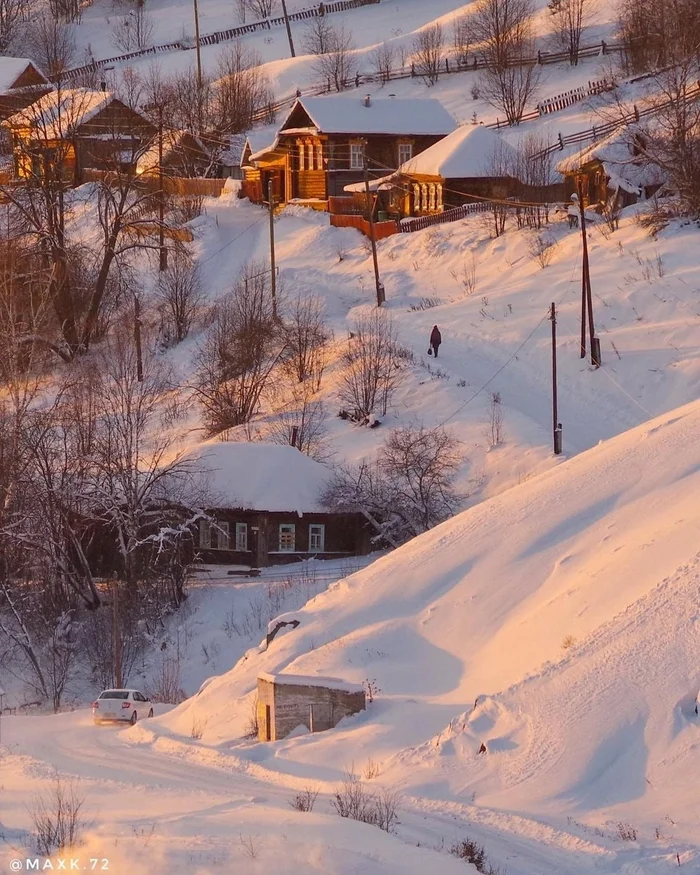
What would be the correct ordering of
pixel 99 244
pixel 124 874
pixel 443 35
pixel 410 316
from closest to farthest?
pixel 124 874 < pixel 410 316 < pixel 99 244 < pixel 443 35

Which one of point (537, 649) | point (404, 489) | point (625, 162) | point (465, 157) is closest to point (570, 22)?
point (465, 157)

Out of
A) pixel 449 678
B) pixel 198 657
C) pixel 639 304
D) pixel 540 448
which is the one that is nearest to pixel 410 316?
pixel 639 304

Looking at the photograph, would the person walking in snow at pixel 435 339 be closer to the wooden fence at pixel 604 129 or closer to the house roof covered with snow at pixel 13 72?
the wooden fence at pixel 604 129

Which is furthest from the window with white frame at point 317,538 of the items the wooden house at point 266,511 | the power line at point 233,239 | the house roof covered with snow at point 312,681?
the power line at point 233,239

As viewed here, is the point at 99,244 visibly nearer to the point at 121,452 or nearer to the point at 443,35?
the point at 121,452

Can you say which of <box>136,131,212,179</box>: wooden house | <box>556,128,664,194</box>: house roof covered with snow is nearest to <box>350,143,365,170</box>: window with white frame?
<box>136,131,212,179</box>: wooden house
